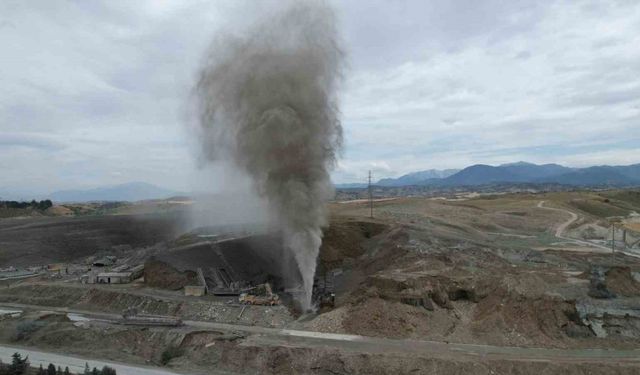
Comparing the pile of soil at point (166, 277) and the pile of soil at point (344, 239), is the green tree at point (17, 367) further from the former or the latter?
the pile of soil at point (344, 239)

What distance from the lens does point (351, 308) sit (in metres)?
34.9

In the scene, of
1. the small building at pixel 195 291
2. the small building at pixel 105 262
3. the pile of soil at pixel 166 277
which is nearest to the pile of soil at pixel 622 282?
the small building at pixel 195 291

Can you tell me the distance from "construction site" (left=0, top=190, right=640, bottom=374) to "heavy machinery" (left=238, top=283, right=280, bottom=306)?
13 centimetres

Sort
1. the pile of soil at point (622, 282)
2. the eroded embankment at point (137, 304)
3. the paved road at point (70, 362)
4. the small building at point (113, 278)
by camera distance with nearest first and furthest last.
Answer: the paved road at point (70, 362) → the eroded embankment at point (137, 304) → the pile of soil at point (622, 282) → the small building at point (113, 278)

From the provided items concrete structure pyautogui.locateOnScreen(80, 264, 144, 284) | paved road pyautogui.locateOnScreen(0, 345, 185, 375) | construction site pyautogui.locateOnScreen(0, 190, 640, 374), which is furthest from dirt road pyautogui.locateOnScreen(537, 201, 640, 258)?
paved road pyautogui.locateOnScreen(0, 345, 185, 375)

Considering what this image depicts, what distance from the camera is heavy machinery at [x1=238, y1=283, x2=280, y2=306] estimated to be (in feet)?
127

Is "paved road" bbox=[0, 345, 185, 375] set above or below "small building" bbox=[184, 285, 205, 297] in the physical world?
below

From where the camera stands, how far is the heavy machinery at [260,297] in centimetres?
3875

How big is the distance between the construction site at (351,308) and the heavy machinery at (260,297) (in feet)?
0.42

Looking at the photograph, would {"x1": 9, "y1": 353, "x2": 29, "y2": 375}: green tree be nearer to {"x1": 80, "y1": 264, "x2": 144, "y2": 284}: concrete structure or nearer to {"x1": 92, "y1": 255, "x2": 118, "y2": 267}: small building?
{"x1": 80, "y1": 264, "x2": 144, "y2": 284}: concrete structure

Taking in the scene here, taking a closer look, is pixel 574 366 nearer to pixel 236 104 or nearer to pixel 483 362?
pixel 483 362

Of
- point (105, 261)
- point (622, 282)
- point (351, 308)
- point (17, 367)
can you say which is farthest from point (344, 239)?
point (17, 367)

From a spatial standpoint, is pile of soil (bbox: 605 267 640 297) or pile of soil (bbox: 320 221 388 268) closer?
pile of soil (bbox: 605 267 640 297)

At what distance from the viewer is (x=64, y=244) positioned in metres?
81.4
